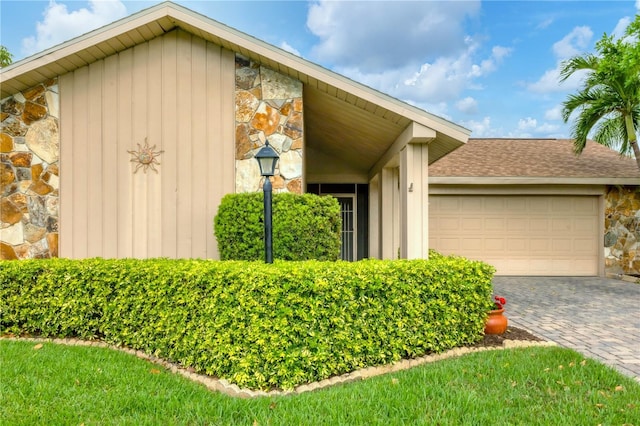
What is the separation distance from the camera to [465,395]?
332 centimetres

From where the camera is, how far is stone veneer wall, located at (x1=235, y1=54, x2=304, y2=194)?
620 cm

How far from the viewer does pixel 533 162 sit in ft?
39.4

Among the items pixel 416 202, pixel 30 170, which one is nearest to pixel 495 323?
pixel 416 202

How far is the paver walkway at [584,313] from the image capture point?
4.75 metres

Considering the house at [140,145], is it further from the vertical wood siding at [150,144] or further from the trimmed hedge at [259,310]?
the trimmed hedge at [259,310]

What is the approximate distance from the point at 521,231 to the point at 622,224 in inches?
104

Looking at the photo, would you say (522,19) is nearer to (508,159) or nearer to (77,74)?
(508,159)

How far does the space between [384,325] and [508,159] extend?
32.7 ft

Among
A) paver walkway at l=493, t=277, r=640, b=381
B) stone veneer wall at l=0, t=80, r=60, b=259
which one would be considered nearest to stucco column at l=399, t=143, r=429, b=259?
paver walkway at l=493, t=277, r=640, b=381

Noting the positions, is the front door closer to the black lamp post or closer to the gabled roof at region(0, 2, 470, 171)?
the gabled roof at region(0, 2, 470, 171)

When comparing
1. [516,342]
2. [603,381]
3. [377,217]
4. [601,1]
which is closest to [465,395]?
[603,381]

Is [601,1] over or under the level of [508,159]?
over

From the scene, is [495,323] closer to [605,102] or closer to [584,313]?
[584,313]

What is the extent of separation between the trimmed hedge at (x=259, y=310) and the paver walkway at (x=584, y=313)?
54.5 inches
